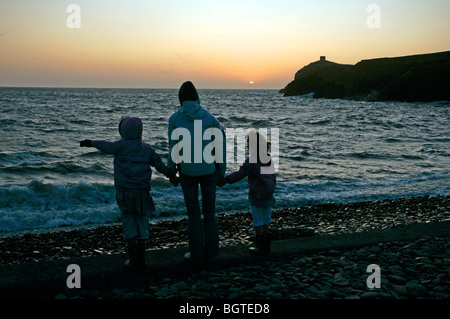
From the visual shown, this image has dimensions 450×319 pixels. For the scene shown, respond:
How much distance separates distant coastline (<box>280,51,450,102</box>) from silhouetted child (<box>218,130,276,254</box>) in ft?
245

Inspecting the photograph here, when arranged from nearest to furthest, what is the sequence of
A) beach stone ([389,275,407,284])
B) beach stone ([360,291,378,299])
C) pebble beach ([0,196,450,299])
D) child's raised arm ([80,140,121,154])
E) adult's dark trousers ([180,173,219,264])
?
beach stone ([360,291,378,299]), pebble beach ([0,196,450,299]), beach stone ([389,275,407,284]), child's raised arm ([80,140,121,154]), adult's dark trousers ([180,173,219,264])

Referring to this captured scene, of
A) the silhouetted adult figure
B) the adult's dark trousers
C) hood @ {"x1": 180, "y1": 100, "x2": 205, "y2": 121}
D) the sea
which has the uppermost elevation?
hood @ {"x1": 180, "y1": 100, "x2": 205, "y2": 121}

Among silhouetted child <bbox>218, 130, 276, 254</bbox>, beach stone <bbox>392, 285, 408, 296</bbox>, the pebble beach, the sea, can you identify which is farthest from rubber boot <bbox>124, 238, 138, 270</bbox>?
the sea

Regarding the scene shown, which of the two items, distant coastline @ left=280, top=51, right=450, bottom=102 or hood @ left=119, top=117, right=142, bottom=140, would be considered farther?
distant coastline @ left=280, top=51, right=450, bottom=102

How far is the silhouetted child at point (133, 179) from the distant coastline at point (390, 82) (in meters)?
75.8

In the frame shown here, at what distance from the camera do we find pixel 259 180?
15.7 feet

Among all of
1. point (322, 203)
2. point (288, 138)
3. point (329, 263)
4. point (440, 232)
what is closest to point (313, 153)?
point (288, 138)

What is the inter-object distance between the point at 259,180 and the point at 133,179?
151 cm

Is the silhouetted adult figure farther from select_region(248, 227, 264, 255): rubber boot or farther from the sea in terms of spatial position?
the sea

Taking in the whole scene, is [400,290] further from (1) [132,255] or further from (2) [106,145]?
(2) [106,145]

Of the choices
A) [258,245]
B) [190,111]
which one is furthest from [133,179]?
[258,245]

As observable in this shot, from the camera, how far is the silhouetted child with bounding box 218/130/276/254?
186 inches

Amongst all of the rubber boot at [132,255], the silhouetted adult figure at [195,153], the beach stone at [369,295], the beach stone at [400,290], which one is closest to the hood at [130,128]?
the silhouetted adult figure at [195,153]

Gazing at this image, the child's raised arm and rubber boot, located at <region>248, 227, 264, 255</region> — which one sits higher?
the child's raised arm
